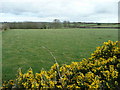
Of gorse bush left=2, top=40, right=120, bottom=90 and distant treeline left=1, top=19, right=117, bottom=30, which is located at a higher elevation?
distant treeline left=1, top=19, right=117, bottom=30

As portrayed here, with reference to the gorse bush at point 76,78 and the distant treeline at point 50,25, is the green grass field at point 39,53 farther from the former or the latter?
the distant treeline at point 50,25

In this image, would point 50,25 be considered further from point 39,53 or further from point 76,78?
point 76,78

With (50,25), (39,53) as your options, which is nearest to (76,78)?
(39,53)

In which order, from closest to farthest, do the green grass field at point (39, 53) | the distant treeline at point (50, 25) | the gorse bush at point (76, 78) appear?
the gorse bush at point (76, 78) → the green grass field at point (39, 53) → the distant treeline at point (50, 25)

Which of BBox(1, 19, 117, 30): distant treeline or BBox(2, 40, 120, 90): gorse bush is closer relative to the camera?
BBox(2, 40, 120, 90): gorse bush

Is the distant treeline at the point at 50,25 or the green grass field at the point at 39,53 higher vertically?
the distant treeline at the point at 50,25

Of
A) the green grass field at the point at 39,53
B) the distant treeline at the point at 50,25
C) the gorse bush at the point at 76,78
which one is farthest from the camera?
the distant treeline at the point at 50,25

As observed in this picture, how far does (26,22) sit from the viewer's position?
142 feet

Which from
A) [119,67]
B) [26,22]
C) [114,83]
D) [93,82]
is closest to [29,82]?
[93,82]

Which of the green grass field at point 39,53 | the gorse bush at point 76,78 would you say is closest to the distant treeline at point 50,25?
the green grass field at point 39,53

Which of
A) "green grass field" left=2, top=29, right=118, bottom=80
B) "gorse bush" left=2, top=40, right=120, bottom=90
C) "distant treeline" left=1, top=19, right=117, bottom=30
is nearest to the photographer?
"gorse bush" left=2, top=40, right=120, bottom=90

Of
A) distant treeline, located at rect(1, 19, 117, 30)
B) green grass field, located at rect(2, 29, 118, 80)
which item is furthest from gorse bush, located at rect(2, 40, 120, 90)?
distant treeline, located at rect(1, 19, 117, 30)

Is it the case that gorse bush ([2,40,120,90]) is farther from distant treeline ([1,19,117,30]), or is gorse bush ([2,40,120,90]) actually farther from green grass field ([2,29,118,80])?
distant treeline ([1,19,117,30])

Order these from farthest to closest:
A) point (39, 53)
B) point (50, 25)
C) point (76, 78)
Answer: point (50, 25) < point (39, 53) < point (76, 78)
